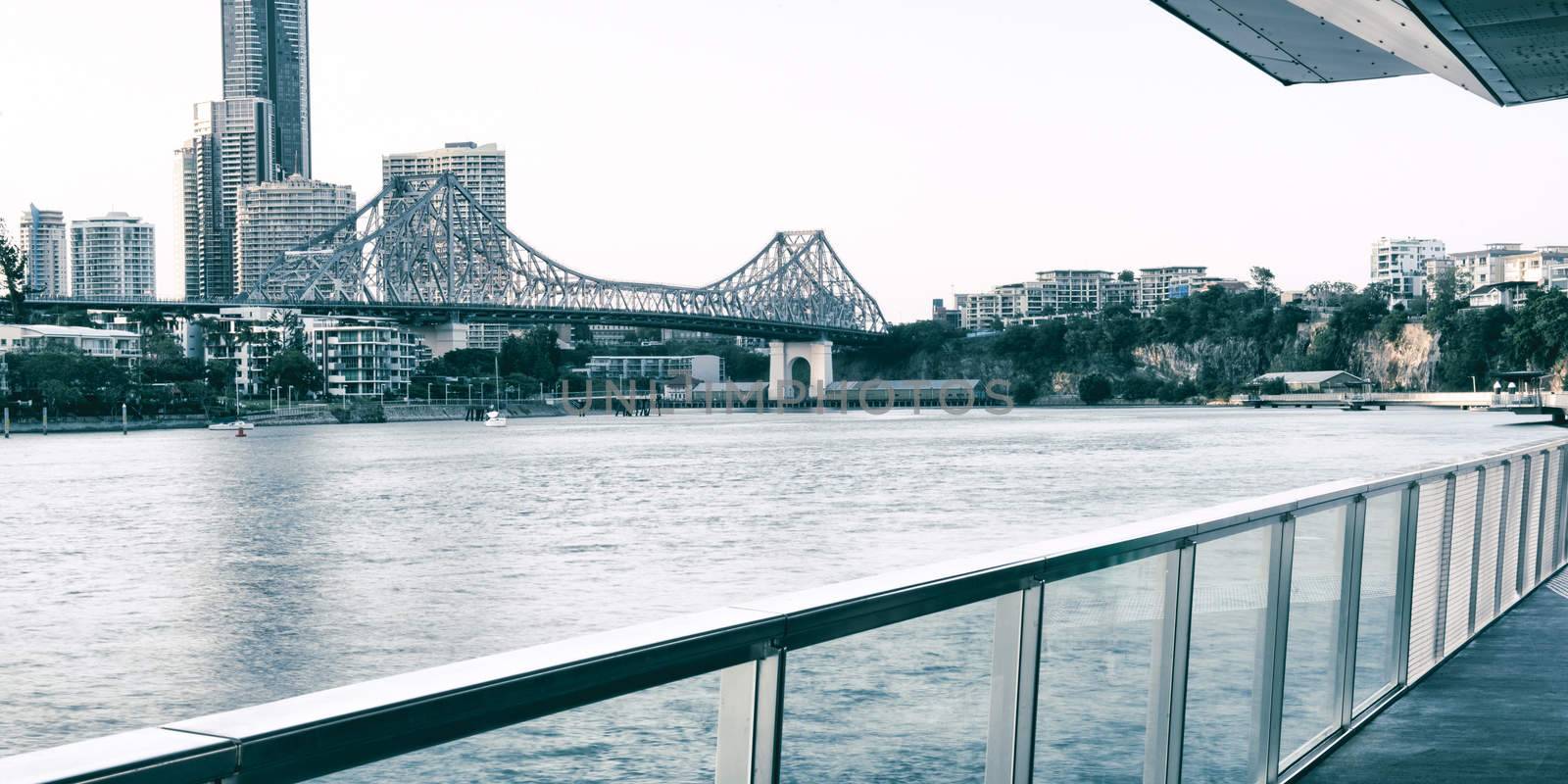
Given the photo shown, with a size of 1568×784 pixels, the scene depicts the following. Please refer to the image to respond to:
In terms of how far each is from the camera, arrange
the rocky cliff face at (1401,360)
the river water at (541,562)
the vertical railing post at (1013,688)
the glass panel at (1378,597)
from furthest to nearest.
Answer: the rocky cliff face at (1401,360)
the glass panel at (1378,597)
the vertical railing post at (1013,688)
the river water at (541,562)

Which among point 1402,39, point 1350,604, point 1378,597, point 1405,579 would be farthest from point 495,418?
point 1350,604

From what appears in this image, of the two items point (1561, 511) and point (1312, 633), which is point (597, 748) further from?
point (1561, 511)

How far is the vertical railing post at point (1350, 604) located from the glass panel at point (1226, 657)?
77cm

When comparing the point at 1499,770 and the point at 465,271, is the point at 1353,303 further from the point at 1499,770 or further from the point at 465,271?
the point at 1499,770

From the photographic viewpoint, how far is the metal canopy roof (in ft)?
23.0

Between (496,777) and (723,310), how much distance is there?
127713mm

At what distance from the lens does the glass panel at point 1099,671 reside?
10.1ft

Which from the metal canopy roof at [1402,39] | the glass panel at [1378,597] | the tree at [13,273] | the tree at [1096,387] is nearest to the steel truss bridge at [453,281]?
the tree at [13,273]

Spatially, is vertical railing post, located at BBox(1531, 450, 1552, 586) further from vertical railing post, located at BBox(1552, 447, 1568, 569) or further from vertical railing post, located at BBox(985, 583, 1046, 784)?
vertical railing post, located at BBox(985, 583, 1046, 784)

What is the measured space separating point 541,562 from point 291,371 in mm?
100205

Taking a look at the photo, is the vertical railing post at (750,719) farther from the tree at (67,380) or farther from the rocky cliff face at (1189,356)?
the rocky cliff face at (1189,356)

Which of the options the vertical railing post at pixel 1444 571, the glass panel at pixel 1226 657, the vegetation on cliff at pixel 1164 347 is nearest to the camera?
the glass panel at pixel 1226 657

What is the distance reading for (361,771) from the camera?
1682 mm

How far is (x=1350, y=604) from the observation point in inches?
200
